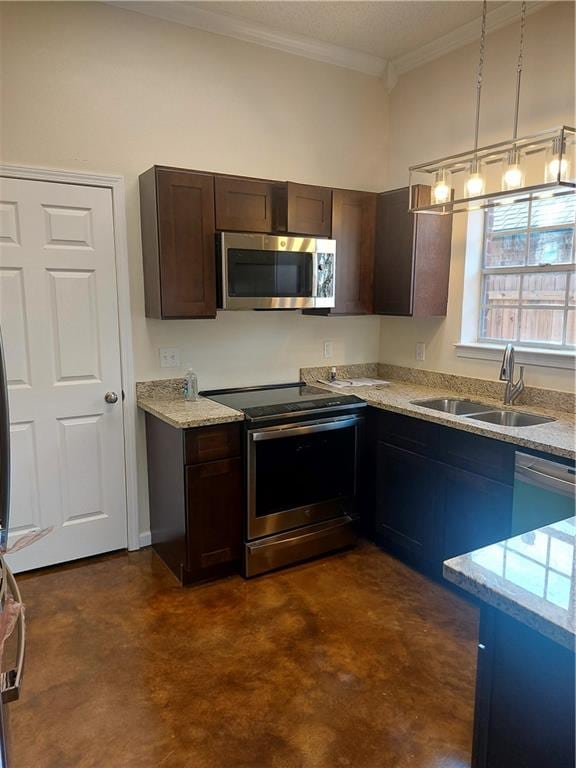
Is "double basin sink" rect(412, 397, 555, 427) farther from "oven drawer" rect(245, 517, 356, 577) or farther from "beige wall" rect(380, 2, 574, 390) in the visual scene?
"oven drawer" rect(245, 517, 356, 577)

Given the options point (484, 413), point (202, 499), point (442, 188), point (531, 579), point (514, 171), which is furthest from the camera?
point (484, 413)

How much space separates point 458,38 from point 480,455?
8.22 ft

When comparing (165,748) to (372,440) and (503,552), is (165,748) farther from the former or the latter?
(372,440)

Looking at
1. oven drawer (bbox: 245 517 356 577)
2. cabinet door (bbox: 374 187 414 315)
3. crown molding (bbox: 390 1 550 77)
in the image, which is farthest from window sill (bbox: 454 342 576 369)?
crown molding (bbox: 390 1 550 77)

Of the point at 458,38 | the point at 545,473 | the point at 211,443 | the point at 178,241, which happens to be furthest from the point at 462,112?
the point at 211,443

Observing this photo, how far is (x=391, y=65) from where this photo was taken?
3.62 metres

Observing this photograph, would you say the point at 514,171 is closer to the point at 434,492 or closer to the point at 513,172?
the point at 513,172

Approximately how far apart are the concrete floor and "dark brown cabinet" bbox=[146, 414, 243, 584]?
144 mm

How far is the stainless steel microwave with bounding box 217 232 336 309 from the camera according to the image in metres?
2.92

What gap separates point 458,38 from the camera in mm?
3172

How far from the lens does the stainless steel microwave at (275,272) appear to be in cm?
292

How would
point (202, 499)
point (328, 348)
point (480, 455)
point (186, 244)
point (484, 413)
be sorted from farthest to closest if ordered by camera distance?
point (328, 348)
point (484, 413)
point (186, 244)
point (202, 499)
point (480, 455)

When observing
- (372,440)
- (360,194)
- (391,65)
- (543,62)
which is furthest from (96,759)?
(391,65)

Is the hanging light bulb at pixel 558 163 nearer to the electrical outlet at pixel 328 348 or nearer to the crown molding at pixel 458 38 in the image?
the crown molding at pixel 458 38
